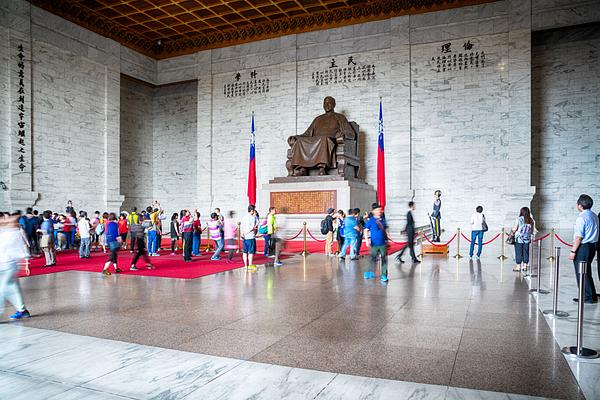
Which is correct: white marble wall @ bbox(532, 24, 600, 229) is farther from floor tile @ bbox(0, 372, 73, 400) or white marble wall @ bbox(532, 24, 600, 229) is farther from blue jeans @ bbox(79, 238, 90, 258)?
floor tile @ bbox(0, 372, 73, 400)

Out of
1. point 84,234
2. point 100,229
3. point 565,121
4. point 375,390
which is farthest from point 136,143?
point 375,390

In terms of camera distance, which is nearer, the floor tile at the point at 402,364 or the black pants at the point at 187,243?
the floor tile at the point at 402,364

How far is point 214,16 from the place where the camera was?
14492 millimetres

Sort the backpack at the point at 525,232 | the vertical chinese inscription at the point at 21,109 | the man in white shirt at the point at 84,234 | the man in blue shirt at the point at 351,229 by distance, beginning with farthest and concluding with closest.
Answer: the vertical chinese inscription at the point at 21,109 → the man in white shirt at the point at 84,234 → the man in blue shirt at the point at 351,229 → the backpack at the point at 525,232

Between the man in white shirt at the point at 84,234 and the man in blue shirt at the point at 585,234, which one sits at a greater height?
the man in blue shirt at the point at 585,234

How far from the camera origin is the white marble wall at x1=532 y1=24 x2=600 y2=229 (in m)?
12.5

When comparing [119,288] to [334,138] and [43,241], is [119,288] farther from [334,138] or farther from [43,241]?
[334,138]

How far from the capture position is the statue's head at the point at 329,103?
44.1 ft

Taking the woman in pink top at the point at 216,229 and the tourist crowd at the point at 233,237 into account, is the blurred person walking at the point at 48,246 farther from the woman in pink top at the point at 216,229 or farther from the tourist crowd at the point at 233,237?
the woman in pink top at the point at 216,229

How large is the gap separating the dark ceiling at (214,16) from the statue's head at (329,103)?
112 inches

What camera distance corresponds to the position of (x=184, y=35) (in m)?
16.1

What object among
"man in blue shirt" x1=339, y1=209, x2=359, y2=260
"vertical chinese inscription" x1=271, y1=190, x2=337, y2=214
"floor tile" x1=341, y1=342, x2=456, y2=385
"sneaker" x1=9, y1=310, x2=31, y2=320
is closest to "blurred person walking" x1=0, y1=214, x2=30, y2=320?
"sneaker" x1=9, y1=310, x2=31, y2=320

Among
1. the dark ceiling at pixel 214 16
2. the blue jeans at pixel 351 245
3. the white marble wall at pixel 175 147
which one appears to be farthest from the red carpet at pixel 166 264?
the dark ceiling at pixel 214 16

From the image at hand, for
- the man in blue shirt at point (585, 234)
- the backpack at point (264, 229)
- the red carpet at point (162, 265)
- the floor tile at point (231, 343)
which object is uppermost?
the man in blue shirt at point (585, 234)
